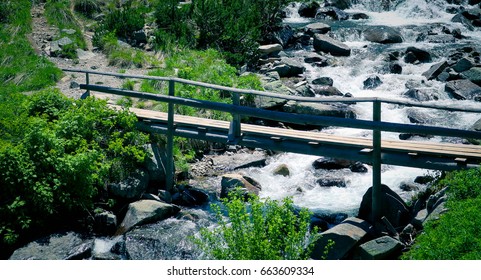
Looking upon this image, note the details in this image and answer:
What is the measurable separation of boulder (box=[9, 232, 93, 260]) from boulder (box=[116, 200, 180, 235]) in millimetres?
694

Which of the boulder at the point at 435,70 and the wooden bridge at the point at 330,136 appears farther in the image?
the boulder at the point at 435,70

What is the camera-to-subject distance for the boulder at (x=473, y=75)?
18.0 m

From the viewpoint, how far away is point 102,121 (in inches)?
453

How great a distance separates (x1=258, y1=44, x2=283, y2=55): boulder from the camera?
66.7 feet

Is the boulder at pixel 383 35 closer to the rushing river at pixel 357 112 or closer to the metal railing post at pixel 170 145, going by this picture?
the rushing river at pixel 357 112

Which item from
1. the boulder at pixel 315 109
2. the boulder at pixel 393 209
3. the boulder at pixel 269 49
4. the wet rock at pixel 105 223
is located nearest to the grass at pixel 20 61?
the wet rock at pixel 105 223

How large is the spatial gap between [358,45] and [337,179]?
35.3 feet

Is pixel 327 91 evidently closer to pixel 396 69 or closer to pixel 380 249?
pixel 396 69

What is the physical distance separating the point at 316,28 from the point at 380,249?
1582cm

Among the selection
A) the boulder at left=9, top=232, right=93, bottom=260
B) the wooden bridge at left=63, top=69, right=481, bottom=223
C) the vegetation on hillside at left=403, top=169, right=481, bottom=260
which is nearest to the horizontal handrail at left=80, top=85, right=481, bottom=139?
the wooden bridge at left=63, top=69, right=481, bottom=223

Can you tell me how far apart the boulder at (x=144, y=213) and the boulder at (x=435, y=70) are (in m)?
10.5

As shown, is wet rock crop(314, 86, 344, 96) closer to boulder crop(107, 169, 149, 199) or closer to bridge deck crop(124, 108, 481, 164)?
bridge deck crop(124, 108, 481, 164)

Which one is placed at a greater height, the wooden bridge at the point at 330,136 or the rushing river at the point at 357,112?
the wooden bridge at the point at 330,136

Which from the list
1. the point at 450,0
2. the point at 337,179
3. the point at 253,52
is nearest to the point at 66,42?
the point at 253,52
